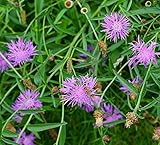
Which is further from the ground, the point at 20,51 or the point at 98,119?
the point at 20,51

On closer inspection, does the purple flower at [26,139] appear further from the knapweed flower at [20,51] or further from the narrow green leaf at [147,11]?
the narrow green leaf at [147,11]

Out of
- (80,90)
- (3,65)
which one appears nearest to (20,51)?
(3,65)

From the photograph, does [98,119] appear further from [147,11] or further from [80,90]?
[147,11]

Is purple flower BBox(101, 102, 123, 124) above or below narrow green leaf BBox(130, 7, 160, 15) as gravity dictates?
below

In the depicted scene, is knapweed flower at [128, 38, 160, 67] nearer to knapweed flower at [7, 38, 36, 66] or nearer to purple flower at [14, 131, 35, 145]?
knapweed flower at [7, 38, 36, 66]

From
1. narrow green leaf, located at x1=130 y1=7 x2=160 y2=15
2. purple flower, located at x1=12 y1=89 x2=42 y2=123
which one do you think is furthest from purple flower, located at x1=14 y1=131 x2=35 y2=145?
narrow green leaf, located at x1=130 y1=7 x2=160 y2=15
